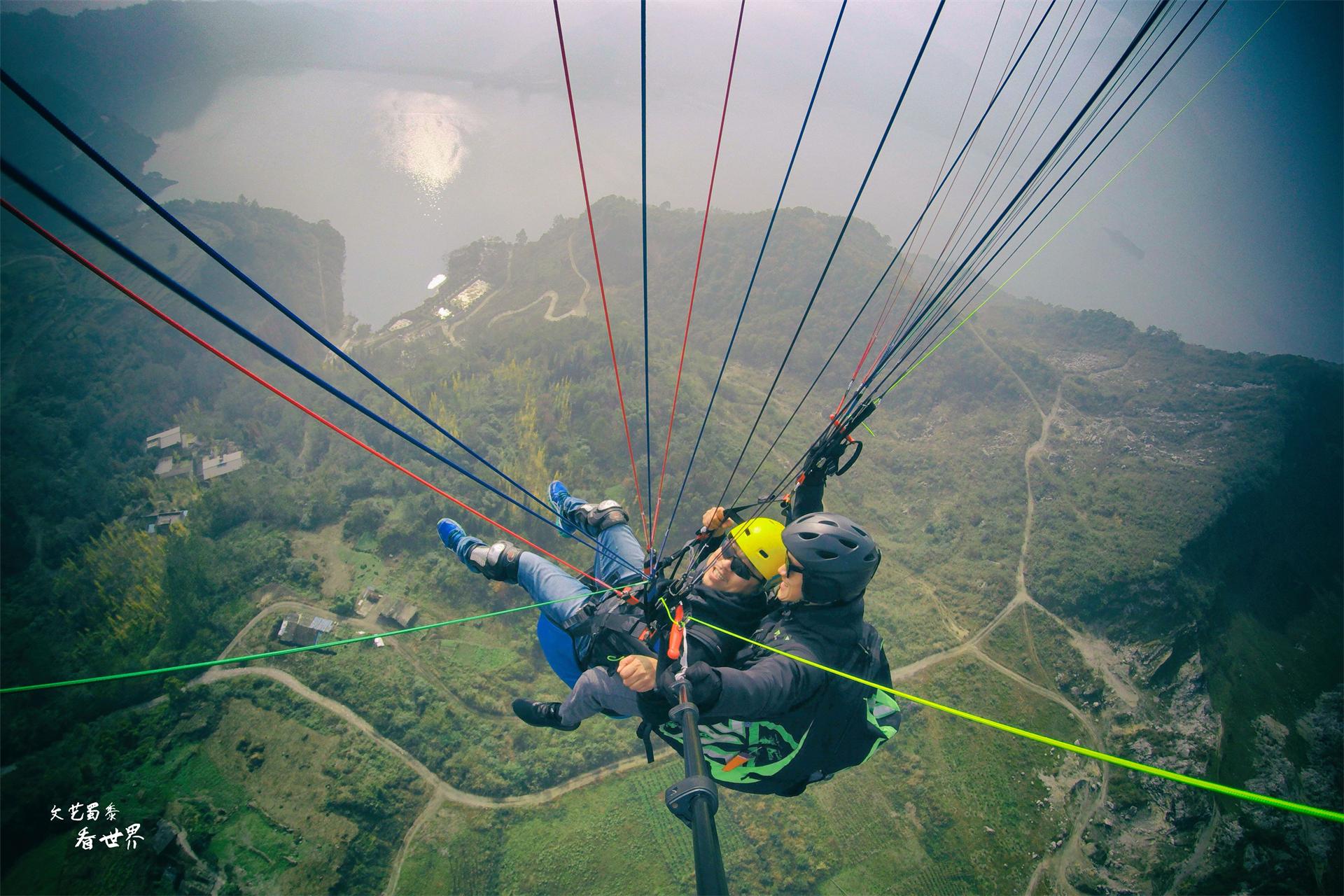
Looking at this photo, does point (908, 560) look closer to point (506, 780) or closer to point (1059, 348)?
point (506, 780)

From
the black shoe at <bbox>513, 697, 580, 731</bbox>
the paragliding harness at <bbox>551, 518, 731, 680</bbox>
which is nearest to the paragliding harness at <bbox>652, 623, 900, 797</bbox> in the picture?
the paragliding harness at <bbox>551, 518, 731, 680</bbox>

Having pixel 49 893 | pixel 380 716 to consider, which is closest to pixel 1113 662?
pixel 380 716

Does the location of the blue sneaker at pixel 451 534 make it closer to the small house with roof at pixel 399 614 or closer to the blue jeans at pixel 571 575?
the blue jeans at pixel 571 575

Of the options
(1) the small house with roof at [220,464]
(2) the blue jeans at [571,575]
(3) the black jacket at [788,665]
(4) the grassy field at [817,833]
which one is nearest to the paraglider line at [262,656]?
(2) the blue jeans at [571,575]

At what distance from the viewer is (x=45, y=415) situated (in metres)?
23.6

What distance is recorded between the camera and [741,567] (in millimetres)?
4609

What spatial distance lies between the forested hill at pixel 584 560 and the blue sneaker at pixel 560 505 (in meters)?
10.8

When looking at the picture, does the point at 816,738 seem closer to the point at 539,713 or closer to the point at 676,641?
the point at 676,641

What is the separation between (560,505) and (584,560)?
46.3 ft

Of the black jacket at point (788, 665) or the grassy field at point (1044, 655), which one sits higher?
the black jacket at point (788, 665)

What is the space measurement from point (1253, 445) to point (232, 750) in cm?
4161

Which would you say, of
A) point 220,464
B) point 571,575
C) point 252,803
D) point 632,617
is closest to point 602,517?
point 571,575

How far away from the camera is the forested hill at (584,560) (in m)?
12.8

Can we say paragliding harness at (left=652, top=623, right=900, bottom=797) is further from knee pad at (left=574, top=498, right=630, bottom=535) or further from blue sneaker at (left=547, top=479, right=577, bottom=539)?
blue sneaker at (left=547, top=479, right=577, bottom=539)
